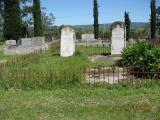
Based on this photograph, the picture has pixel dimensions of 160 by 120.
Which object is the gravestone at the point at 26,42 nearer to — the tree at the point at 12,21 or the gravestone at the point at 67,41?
the gravestone at the point at 67,41

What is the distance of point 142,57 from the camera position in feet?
46.1

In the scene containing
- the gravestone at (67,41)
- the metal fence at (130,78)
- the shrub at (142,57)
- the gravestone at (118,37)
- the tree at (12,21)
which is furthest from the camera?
the tree at (12,21)

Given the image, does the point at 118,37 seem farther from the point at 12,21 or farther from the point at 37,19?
the point at 37,19

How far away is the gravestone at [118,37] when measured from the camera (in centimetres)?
2011

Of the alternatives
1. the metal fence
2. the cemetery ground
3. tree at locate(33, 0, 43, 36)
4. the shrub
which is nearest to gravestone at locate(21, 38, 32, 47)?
the shrub

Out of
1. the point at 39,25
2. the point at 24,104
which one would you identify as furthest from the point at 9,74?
the point at 39,25

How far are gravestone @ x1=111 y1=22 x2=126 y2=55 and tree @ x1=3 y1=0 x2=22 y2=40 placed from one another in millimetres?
24375

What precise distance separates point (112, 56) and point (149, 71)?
7240mm

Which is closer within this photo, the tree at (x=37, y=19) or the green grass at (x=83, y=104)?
the green grass at (x=83, y=104)

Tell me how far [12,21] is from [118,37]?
82.5ft

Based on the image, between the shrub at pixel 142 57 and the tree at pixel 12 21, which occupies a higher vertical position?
the tree at pixel 12 21

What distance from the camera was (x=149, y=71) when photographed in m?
13.1

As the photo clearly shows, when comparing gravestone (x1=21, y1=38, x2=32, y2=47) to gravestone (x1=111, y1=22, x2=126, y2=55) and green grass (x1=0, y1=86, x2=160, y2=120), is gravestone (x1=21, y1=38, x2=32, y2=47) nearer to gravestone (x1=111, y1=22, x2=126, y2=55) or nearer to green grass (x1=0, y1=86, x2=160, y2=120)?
gravestone (x1=111, y1=22, x2=126, y2=55)

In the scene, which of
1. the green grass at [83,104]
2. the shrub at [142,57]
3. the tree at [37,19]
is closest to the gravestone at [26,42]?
the shrub at [142,57]
